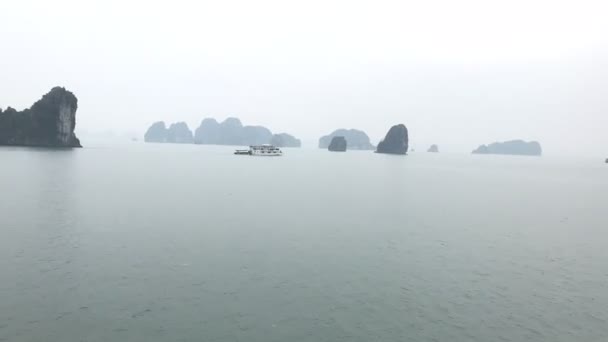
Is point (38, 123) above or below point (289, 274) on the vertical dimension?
above

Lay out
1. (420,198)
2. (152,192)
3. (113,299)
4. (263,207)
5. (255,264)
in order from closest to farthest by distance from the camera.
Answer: (113,299) → (255,264) → (263,207) → (152,192) → (420,198)

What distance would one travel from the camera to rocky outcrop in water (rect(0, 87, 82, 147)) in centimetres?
19125

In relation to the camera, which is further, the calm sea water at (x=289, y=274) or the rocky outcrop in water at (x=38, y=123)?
the rocky outcrop in water at (x=38, y=123)

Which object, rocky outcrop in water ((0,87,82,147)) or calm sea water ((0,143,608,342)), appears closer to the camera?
calm sea water ((0,143,608,342))

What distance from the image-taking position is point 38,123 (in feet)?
637

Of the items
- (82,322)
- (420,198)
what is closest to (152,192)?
(82,322)

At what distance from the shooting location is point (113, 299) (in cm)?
1933

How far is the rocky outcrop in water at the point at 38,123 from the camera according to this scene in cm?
19125

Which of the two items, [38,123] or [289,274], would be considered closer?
[289,274]

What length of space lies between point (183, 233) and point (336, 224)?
57.6 ft

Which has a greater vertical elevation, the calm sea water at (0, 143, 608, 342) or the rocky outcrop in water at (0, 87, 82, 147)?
the rocky outcrop in water at (0, 87, 82, 147)

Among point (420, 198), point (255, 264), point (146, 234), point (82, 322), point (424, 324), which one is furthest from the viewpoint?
point (420, 198)

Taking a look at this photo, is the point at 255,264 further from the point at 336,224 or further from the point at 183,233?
the point at 336,224

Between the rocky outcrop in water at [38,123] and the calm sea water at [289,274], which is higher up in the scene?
the rocky outcrop in water at [38,123]
